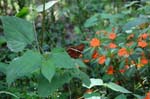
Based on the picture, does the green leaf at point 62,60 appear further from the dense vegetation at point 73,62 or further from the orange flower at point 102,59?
the orange flower at point 102,59

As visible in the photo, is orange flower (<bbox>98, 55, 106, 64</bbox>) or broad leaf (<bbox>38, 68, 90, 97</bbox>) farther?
orange flower (<bbox>98, 55, 106, 64</bbox>)

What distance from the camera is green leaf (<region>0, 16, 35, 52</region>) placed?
1.55m

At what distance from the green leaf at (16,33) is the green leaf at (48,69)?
0.13m

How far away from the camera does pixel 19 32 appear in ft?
5.18

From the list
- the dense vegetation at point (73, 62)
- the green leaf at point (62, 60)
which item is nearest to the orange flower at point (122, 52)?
the dense vegetation at point (73, 62)

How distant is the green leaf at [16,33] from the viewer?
A: 1.55 metres

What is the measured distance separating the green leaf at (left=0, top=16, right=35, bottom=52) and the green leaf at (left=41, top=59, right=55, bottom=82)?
0.13 m

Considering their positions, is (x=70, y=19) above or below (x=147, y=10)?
below

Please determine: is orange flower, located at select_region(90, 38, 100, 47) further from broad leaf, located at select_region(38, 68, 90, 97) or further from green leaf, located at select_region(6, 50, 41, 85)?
green leaf, located at select_region(6, 50, 41, 85)

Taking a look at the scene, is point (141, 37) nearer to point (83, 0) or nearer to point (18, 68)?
point (18, 68)

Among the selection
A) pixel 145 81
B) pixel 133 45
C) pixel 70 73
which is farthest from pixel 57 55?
pixel 145 81

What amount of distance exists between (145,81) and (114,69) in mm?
192

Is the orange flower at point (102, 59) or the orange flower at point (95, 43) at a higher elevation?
the orange flower at point (95, 43)

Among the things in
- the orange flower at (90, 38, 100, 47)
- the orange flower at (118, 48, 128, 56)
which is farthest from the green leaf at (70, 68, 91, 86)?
the orange flower at (90, 38, 100, 47)
